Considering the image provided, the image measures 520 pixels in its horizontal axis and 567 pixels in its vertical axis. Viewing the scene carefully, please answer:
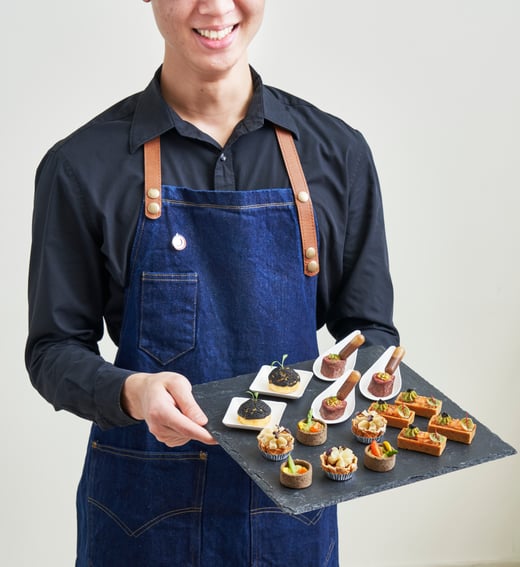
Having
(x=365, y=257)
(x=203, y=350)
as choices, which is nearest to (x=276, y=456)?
(x=203, y=350)

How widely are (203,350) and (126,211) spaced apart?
0.97 ft

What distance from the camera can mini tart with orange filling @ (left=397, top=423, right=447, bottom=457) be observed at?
1.55 m

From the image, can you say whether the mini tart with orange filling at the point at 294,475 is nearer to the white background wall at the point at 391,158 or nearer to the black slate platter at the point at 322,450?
the black slate platter at the point at 322,450

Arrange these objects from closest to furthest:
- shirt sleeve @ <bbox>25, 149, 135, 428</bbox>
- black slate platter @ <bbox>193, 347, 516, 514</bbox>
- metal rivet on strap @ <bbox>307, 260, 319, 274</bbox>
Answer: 1. black slate platter @ <bbox>193, 347, 516, 514</bbox>
2. shirt sleeve @ <bbox>25, 149, 135, 428</bbox>
3. metal rivet on strap @ <bbox>307, 260, 319, 274</bbox>

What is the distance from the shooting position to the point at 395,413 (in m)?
1.68

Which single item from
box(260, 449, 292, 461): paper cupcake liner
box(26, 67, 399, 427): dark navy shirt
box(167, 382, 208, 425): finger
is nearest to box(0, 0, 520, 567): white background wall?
box(26, 67, 399, 427): dark navy shirt

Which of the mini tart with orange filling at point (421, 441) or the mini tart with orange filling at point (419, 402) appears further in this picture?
the mini tart with orange filling at point (419, 402)

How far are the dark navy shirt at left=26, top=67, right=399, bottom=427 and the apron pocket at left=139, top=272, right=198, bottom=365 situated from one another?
0.07 m

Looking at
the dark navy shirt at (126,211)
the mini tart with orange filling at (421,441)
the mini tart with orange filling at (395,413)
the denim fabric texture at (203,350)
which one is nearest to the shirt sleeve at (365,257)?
the dark navy shirt at (126,211)

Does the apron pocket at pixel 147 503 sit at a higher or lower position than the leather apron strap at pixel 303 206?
lower

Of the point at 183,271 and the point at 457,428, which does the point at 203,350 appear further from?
the point at 457,428

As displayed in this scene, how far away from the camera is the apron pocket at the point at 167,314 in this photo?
173 centimetres

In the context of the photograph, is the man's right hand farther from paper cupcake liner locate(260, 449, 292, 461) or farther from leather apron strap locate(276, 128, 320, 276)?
leather apron strap locate(276, 128, 320, 276)

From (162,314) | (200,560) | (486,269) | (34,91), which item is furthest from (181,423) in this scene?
(486,269)
